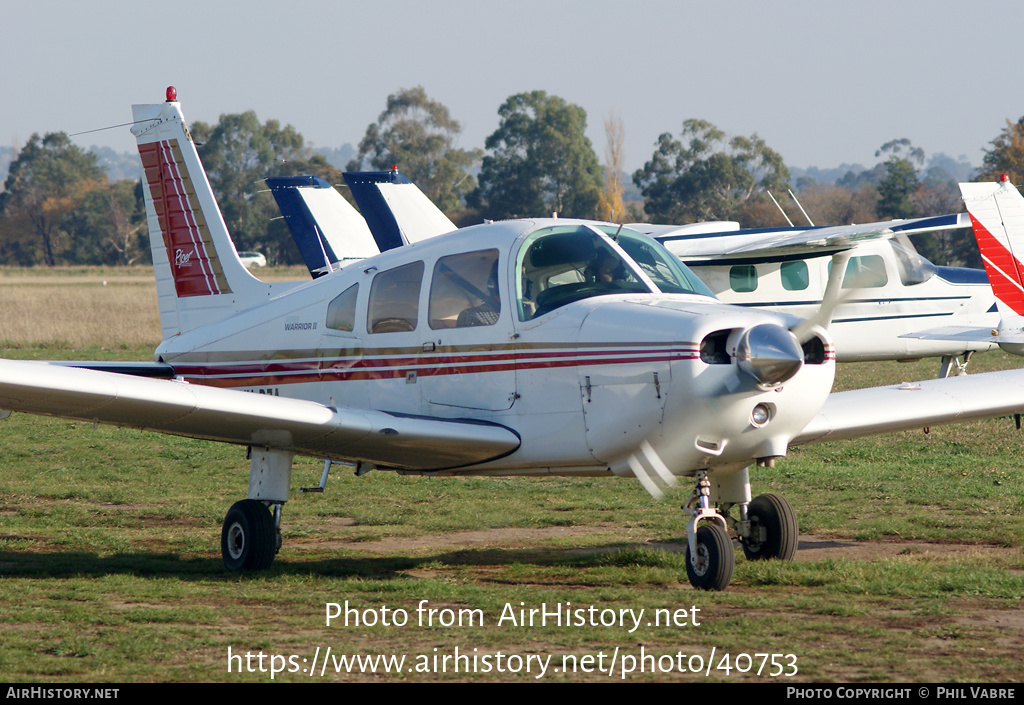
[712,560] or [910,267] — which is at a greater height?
[910,267]

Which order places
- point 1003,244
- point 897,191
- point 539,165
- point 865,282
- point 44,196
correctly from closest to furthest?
point 1003,244
point 865,282
point 897,191
point 539,165
point 44,196

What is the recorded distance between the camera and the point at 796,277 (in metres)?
20.3

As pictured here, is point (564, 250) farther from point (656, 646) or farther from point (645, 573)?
point (656, 646)

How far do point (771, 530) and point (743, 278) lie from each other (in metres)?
12.9

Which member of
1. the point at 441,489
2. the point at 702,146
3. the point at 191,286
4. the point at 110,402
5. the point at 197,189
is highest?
the point at 702,146

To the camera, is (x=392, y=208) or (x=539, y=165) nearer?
(x=392, y=208)

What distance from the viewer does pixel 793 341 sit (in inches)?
248

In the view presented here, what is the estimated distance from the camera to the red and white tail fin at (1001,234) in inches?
639

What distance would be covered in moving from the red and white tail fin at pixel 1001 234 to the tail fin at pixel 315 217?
12.0 m

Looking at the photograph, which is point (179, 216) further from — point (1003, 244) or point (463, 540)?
point (1003, 244)

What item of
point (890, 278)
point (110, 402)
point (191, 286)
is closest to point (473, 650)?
point (110, 402)

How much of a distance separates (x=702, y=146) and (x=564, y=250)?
71.0 m

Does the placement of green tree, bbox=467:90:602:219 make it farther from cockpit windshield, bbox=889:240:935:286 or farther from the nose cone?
the nose cone

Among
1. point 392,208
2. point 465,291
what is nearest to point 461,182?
point 392,208
